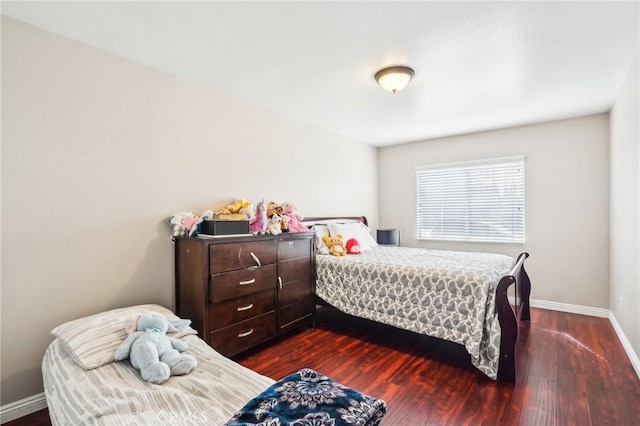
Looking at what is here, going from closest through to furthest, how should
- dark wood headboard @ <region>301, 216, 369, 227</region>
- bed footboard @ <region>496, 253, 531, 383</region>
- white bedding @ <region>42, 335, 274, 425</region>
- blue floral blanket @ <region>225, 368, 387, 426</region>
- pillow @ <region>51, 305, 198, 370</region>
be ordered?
blue floral blanket @ <region>225, 368, 387, 426</region> < white bedding @ <region>42, 335, 274, 425</region> < pillow @ <region>51, 305, 198, 370</region> < bed footboard @ <region>496, 253, 531, 383</region> < dark wood headboard @ <region>301, 216, 369, 227</region>

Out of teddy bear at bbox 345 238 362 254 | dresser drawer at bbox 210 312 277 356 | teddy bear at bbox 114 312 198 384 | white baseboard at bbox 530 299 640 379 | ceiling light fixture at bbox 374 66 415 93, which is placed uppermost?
ceiling light fixture at bbox 374 66 415 93

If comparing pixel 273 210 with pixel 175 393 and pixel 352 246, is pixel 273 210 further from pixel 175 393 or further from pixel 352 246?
pixel 175 393

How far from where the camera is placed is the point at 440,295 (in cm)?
261

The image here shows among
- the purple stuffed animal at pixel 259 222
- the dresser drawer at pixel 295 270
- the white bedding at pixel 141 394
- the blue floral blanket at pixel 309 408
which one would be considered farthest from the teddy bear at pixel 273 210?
the blue floral blanket at pixel 309 408

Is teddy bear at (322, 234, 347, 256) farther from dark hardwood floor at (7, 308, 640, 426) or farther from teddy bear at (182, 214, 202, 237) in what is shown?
teddy bear at (182, 214, 202, 237)

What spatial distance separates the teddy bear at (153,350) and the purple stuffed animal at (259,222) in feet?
3.75

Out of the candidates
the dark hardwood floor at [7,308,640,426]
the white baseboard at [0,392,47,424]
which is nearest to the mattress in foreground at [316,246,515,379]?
the dark hardwood floor at [7,308,640,426]

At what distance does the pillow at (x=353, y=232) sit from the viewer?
3.92 metres

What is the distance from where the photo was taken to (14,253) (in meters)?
1.88

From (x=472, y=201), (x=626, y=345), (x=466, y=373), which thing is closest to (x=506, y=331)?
(x=466, y=373)

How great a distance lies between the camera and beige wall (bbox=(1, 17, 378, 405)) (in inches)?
74.4

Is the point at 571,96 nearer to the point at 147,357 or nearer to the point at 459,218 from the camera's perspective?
the point at 459,218

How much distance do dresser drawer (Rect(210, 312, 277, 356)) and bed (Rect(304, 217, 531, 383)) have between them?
725mm

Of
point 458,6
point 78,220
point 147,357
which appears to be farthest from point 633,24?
point 78,220
